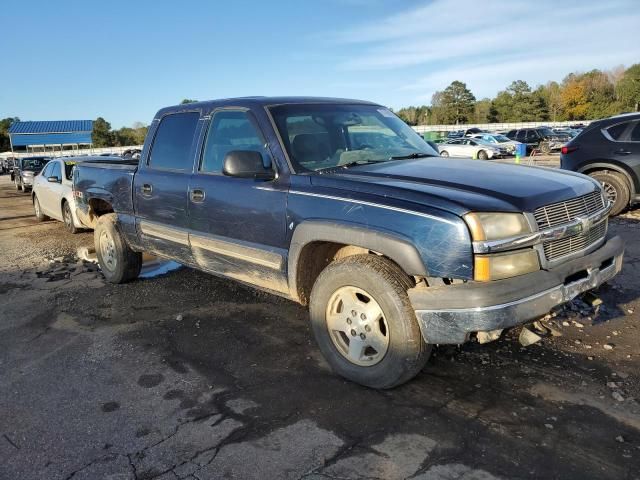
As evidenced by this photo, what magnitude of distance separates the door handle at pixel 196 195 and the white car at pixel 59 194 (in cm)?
606

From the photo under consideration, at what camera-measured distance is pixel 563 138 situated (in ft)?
107

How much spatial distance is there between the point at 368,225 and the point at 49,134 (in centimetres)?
7010

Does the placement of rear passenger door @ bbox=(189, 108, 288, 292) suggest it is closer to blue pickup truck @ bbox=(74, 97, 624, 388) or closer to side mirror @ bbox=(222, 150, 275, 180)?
blue pickup truck @ bbox=(74, 97, 624, 388)

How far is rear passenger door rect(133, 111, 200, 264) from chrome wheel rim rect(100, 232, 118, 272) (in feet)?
2.75

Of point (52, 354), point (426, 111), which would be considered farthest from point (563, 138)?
point (426, 111)

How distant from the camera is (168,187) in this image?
15.7 feet

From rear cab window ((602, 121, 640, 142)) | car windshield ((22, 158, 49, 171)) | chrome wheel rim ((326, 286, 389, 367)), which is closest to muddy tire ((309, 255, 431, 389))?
chrome wheel rim ((326, 286, 389, 367))

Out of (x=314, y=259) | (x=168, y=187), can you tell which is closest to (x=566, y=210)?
(x=314, y=259)

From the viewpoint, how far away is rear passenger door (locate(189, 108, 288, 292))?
3828 mm

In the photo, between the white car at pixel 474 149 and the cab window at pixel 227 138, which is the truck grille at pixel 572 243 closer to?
the cab window at pixel 227 138

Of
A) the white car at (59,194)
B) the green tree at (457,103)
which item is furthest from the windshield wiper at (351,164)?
the green tree at (457,103)

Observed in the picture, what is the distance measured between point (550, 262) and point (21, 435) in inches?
130

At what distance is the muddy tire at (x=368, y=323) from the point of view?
3119mm

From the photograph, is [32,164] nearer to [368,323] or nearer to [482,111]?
[368,323]
